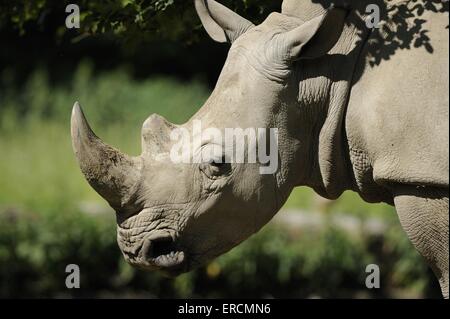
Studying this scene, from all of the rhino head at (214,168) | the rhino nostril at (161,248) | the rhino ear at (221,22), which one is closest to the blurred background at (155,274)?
the rhino ear at (221,22)

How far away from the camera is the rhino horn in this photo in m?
3.61

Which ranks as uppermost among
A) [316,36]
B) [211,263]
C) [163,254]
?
[316,36]

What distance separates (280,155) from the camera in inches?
145

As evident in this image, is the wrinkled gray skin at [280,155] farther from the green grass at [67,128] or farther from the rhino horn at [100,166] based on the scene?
the green grass at [67,128]

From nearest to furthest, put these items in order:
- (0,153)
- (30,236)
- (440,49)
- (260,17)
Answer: (440,49) < (260,17) < (30,236) < (0,153)

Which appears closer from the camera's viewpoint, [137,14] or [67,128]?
[137,14]

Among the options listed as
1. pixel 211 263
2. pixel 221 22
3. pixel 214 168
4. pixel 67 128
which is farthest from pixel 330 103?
pixel 67 128

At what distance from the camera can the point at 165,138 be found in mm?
3682

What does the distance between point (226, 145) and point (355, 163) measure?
480mm

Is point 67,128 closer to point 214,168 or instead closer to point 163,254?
point 163,254

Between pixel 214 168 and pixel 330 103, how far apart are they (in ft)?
1.61

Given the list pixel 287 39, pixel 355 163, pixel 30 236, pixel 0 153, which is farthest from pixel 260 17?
pixel 0 153

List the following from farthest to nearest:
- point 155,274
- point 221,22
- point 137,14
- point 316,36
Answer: point 155,274 < point 137,14 < point 221,22 < point 316,36

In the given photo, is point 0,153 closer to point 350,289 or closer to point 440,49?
point 350,289
